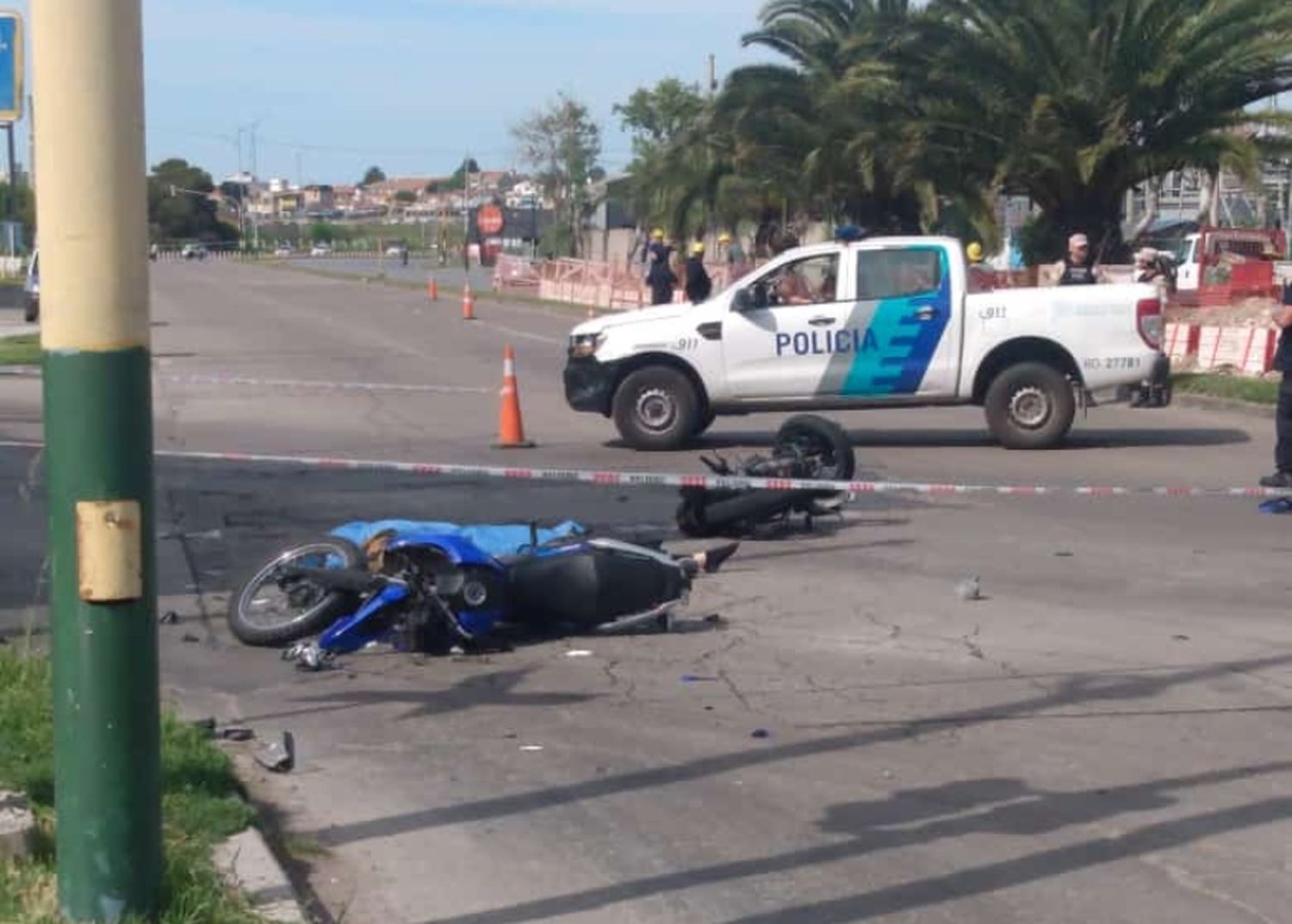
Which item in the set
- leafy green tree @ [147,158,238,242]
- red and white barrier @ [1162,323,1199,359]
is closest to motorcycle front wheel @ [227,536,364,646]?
red and white barrier @ [1162,323,1199,359]

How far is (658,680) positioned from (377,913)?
309 cm

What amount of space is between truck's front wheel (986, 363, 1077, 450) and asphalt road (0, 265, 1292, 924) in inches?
80.0

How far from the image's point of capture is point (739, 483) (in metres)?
12.1

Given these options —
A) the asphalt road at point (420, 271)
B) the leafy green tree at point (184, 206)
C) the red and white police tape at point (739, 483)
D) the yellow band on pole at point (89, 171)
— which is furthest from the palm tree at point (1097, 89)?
the leafy green tree at point (184, 206)

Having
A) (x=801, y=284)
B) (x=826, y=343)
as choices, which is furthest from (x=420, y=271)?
(x=826, y=343)

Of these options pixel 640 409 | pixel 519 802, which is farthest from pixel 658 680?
pixel 640 409

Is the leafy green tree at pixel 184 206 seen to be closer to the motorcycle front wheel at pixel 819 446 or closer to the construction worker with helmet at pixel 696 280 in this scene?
the construction worker with helmet at pixel 696 280

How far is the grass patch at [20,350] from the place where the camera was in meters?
28.1

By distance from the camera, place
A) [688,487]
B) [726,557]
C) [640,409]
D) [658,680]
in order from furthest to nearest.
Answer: [640,409]
[688,487]
[726,557]
[658,680]

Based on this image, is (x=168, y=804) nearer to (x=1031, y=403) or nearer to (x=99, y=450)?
(x=99, y=450)

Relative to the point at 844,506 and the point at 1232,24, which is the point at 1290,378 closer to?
the point at 844,506

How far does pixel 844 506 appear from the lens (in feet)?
44.1

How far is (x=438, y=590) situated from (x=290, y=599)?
87cm

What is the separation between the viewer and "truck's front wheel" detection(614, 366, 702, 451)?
1772 centimetres
